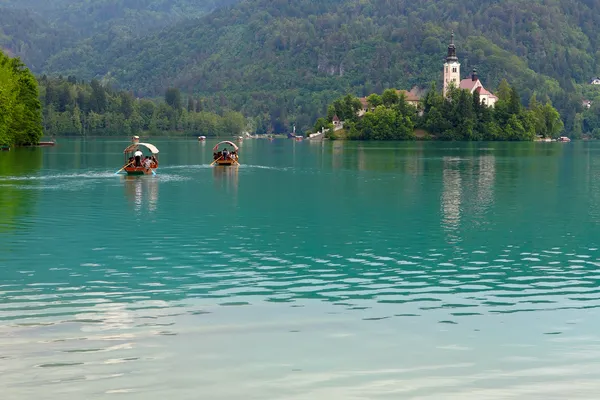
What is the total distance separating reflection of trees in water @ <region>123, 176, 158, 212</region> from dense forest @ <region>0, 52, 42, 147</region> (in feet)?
191

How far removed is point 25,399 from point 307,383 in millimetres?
6203

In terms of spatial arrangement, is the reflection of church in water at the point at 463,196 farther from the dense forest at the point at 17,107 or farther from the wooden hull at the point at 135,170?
the dense forest at the point at 17,107

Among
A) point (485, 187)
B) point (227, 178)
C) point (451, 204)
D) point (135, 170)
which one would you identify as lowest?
point (451, 204)

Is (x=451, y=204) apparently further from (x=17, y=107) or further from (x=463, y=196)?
(x=17, y=107)

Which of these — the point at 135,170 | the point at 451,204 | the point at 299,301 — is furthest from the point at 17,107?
the point at 299,301

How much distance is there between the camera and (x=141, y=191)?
79.2 m

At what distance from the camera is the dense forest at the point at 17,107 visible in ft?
488

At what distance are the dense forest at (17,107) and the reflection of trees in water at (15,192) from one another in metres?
25.0

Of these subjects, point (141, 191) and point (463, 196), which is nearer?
point (463, 196)

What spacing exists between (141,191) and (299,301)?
5141cm

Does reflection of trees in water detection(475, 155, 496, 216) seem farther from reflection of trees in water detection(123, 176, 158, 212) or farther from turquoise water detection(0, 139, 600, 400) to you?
reflection of trees in water detection(123, 176, 158, 212)

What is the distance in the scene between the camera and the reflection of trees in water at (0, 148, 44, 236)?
55591 millimetres

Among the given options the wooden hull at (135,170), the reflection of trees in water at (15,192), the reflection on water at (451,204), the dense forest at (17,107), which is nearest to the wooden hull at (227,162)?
the wooden hull at (135,170)

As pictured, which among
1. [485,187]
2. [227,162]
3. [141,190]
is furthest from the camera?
[227,162]
